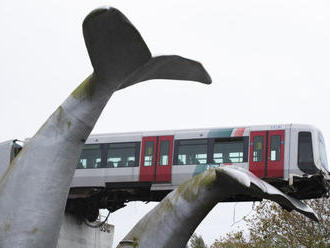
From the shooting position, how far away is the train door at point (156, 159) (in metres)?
19.5

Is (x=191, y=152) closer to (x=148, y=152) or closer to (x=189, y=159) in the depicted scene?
(x=189, y=159)

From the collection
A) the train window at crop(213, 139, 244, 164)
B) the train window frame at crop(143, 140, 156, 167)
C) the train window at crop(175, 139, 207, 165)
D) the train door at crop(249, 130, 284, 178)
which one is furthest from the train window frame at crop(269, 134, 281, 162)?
the train window frame at crop(143, 140, 156, 167)

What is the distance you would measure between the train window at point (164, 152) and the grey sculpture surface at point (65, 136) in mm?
11475

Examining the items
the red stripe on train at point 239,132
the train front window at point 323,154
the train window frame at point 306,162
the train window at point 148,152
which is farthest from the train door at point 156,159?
the train front window at point 323,154

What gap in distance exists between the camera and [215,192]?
8.22 meters

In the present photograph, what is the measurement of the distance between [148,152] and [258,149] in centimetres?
318

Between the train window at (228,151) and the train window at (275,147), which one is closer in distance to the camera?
the train window at (275,147)

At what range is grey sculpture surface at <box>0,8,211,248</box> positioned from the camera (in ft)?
24.0

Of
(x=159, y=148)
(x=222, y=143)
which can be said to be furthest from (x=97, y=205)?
(x=222, y=143)

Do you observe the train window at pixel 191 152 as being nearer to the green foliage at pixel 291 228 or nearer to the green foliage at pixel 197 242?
the green foliage at pixel 291 228

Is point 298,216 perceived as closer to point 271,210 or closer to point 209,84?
point 271,210

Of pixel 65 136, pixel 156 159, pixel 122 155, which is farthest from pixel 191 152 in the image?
pixel 65 136

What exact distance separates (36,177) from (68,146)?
1.68ft

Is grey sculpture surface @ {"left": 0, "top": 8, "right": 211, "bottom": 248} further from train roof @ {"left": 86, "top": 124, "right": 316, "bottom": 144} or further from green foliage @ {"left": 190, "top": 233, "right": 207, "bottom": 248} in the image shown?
green foliage @ {"left": 190, "top": 233, "right": 207, "bottom": 248}
